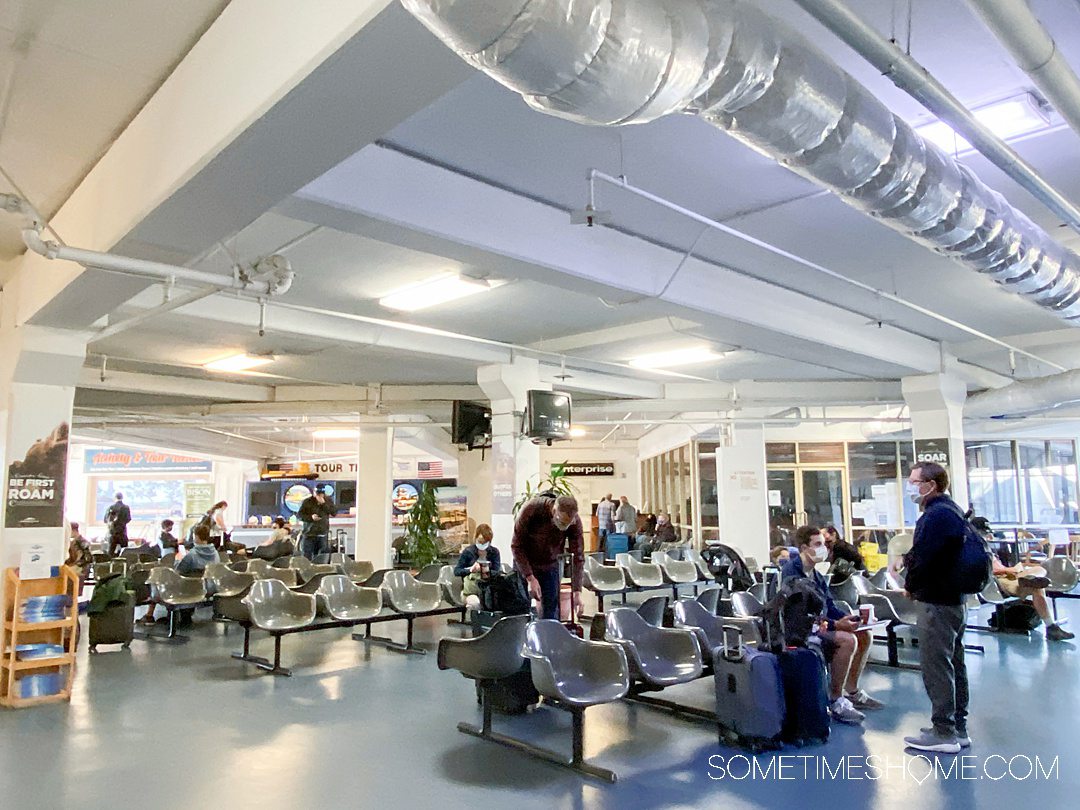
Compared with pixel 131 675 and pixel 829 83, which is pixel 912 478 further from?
pixel 131 675

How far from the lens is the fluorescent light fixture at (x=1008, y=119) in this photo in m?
3.89

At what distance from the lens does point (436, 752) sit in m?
4.34

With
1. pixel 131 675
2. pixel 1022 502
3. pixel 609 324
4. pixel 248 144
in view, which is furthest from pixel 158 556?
pixel 1022 502

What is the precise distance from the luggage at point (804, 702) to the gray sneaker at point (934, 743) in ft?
1.51

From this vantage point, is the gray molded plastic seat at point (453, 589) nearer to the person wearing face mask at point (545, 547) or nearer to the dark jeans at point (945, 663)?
the person wearing face mask at point (545, 547)

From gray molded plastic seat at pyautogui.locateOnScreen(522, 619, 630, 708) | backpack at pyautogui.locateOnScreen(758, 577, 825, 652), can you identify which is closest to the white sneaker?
backpack at pyautogui.locateOnScreen(758, 577, 825, 652)

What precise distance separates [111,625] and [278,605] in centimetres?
183

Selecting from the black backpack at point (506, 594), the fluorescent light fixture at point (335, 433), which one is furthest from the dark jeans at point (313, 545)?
the fluorescent light fixture at point (335, 433)

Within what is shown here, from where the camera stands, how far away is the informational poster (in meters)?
5.79

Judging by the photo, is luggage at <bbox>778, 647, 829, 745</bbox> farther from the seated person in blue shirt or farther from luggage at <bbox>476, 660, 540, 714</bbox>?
luggage at <bbox>476, 660, 540, 714</bbox>

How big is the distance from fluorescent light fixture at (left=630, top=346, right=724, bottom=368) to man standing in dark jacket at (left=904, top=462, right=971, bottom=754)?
520 cm

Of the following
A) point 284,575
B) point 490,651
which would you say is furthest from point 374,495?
point 490,651

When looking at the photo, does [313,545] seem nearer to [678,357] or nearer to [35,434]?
[678,357]

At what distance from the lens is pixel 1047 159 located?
455 centimetres
